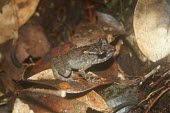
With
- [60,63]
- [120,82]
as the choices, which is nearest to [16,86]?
[60,63]

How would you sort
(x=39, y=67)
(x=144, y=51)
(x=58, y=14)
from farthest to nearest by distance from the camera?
(x=58, y=14) → (x=39, y=67) → (x=144, y=51)

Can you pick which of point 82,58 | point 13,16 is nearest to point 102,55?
point 82,58

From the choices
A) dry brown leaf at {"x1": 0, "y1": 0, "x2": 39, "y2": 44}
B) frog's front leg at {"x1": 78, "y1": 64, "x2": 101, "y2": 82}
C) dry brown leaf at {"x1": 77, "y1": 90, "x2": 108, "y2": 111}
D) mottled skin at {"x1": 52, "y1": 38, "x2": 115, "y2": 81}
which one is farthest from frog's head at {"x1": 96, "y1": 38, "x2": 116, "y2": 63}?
dry brown leaf at {"x1": 0, "y1": 0, "x2": 39, "y2": 44}

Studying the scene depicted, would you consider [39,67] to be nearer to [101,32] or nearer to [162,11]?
[101,32]

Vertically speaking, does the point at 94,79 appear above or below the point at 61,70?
below

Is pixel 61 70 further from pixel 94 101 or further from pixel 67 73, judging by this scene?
pixel 94 101

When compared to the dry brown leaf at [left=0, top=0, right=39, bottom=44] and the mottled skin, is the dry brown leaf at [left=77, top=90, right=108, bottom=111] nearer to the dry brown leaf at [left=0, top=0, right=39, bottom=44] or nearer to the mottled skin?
the mottled skin
